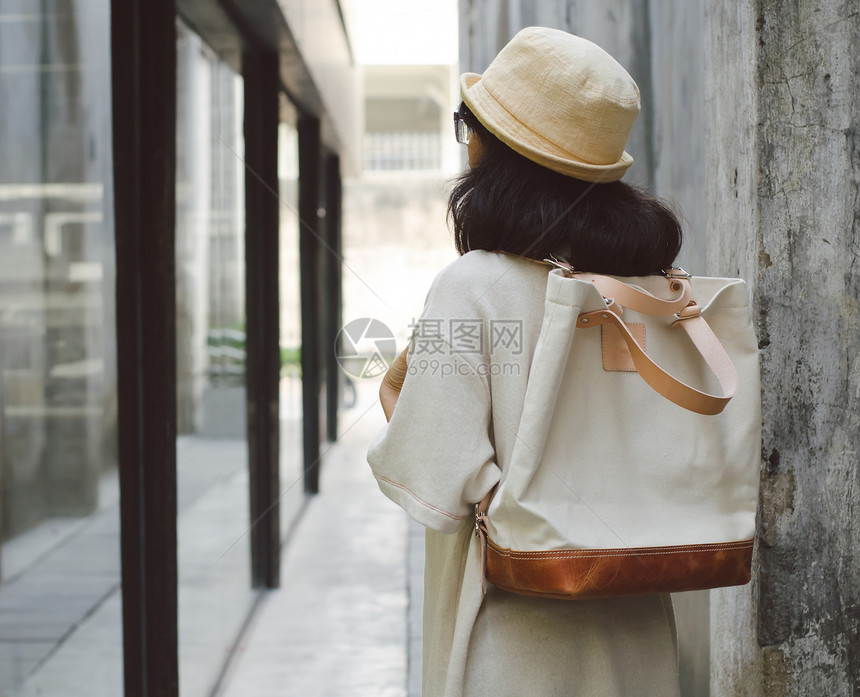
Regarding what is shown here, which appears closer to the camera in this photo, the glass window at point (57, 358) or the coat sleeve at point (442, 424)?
the coat sleeve at point (442, 424)

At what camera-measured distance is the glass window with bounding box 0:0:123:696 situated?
184 cm

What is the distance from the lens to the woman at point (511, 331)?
1091 mm

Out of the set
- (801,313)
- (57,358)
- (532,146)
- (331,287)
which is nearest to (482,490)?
(532,146)

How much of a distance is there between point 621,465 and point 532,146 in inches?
18.3

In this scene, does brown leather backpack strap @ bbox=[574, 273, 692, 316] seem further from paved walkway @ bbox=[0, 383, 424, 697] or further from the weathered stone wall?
paved walkway @ bbox=[0, 383, 424, 697]

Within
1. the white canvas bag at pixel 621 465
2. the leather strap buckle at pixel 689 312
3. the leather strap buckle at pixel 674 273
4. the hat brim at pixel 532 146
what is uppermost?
the hat brim at pixel 532 146

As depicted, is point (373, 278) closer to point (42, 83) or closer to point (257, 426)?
point (257, 426)

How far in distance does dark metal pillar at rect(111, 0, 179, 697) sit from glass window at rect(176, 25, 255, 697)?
0.60 meters

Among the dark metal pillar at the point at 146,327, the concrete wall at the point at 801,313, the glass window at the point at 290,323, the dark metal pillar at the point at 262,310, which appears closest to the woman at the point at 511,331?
the concrete wall at the point at 801,313

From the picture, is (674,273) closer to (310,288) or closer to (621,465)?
(621,465)

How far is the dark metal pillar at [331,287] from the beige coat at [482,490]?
23.2ft

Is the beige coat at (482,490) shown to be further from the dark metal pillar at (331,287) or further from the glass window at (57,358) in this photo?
the dark metal pillar at (331,287)

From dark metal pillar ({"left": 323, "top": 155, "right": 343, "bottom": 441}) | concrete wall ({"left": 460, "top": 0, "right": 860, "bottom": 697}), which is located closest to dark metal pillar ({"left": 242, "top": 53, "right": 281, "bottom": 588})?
concrete wall ({"left": 460, "top": 0, "right": 860, "bottom": 697})

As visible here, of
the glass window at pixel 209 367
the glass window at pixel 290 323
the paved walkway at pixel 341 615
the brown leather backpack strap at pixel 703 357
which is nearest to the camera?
the brown leather backpack strap at pixel 703 357
